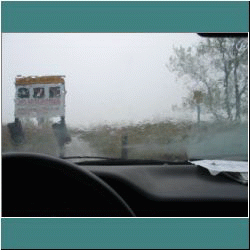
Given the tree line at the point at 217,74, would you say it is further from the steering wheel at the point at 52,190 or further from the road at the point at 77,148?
the steering wheel at the point at 52,190

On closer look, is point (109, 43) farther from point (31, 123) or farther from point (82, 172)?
point (82, 172)

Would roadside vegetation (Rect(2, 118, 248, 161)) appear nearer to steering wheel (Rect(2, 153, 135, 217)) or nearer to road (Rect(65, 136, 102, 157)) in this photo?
road (Rect(65, 136, 102, 157))

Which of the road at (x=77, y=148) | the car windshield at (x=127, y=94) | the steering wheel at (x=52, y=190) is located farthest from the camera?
the road at (x=77, y=148)

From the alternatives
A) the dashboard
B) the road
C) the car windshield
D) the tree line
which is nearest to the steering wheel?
the dashboard

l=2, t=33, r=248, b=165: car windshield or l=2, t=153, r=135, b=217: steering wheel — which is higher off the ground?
l=2, t=33, r=248, b=165: car windshield

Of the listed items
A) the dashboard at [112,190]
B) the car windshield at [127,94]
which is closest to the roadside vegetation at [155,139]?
the car windshield at [127,94]

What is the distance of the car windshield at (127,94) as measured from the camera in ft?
6.42

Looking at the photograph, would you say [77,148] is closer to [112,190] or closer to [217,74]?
[112,190]

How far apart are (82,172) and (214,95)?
34.1 inches

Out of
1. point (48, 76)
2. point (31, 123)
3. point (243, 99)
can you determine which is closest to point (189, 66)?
point (243, 99)

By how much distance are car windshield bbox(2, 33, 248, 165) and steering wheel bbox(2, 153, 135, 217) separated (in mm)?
275

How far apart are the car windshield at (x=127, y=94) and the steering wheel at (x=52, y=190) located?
0.27 m

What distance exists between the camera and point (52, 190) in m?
1.64

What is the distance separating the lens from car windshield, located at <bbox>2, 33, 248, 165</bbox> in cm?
196
